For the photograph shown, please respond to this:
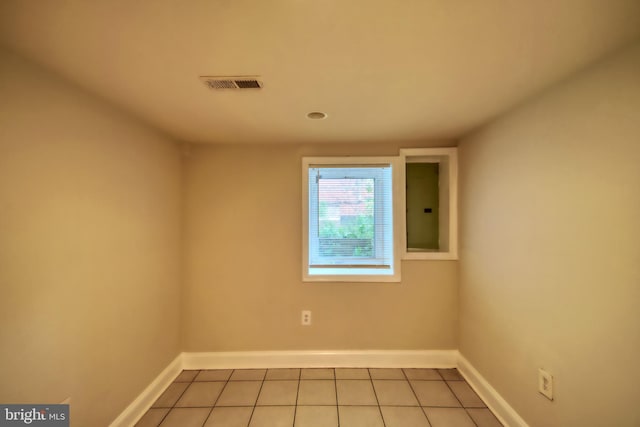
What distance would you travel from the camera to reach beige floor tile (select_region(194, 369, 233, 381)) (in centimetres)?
219

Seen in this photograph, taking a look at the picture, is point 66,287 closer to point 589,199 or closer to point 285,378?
point 285,378

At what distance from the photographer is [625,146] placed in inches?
41.4

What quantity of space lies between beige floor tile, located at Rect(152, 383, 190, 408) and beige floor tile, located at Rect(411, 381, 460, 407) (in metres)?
1.87

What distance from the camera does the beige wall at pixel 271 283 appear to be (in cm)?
237

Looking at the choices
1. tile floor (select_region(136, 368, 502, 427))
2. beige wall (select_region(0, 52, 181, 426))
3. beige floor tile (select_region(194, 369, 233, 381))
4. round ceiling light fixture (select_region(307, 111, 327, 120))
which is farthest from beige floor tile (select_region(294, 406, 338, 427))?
round ceiling light fixture (select_region(307, 111, 327, 120))

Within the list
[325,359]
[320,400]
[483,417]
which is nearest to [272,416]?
[320,400]

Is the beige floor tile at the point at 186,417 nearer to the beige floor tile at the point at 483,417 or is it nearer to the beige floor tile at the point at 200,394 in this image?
the beige floor tile at the point at 200,394

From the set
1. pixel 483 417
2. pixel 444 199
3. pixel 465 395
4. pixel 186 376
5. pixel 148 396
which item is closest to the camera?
pixel 483 417

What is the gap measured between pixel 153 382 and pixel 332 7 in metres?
2.62

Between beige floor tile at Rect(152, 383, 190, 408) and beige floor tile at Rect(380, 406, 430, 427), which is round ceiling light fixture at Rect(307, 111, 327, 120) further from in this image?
beige floor tile at Rect(152, 383, 190, 408)

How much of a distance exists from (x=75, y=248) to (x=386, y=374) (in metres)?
2.43

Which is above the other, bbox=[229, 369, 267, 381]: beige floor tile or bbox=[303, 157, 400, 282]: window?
bbox=[303, 157, 400, 282]: window

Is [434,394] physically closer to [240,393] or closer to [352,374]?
[352,374]

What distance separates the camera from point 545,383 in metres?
1.40
